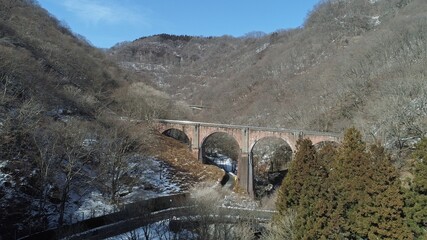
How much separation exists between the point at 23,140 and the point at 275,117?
49.2 m

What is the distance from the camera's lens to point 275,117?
69.7 metres

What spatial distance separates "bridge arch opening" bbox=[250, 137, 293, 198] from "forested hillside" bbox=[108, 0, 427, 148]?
4.61m

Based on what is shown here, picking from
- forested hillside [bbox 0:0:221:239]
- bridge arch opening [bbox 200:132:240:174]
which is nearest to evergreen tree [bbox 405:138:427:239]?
forested hillside [bbox 0:0:221:239]

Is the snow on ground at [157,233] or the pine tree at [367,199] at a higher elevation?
the pine tree at [367,199]

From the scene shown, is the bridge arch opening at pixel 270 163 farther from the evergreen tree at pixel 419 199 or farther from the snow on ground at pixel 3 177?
the evergreen tree at pixel 419 199

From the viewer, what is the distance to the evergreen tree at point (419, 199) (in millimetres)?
16391

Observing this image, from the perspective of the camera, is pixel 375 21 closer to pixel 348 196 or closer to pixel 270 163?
pixel 270 163

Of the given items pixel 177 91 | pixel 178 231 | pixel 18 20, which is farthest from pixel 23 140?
pixel 177 91

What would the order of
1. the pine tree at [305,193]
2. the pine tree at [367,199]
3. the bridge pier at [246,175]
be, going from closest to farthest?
1. the pine tree at [367,199]
2. the pine tree at [305,193]
3. the bridge pier at [246,175]

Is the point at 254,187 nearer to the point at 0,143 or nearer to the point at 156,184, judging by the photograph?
the point at 156,184

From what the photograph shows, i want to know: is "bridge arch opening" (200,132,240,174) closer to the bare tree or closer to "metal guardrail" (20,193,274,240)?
the bare tree

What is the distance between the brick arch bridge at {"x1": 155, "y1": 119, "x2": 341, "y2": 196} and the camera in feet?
134

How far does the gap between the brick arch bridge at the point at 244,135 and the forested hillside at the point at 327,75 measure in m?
4.85

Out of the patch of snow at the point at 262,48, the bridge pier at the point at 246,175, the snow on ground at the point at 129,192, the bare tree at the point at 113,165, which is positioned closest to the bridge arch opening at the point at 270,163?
the bridge pier at the point at 246,175
